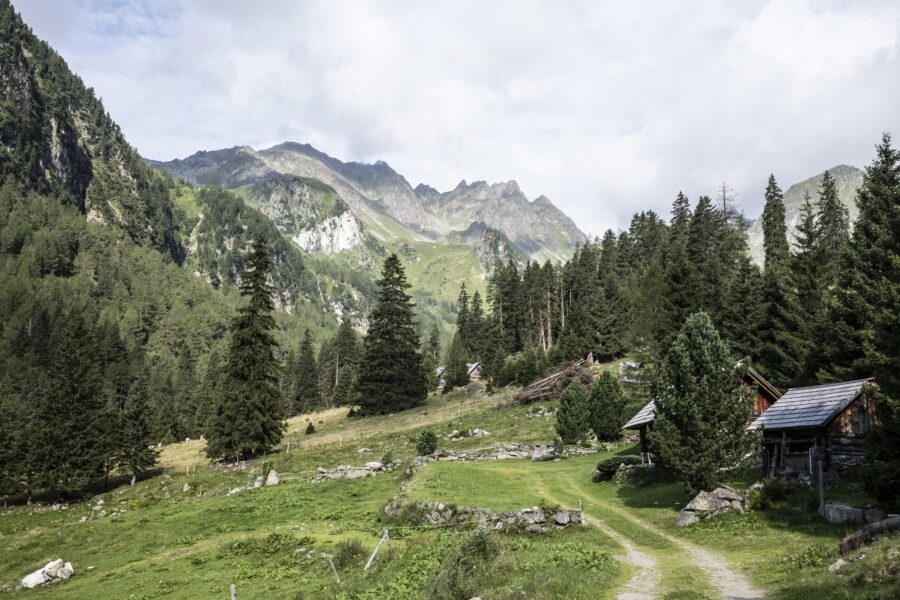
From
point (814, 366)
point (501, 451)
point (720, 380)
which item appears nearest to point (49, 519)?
point (501, 451)

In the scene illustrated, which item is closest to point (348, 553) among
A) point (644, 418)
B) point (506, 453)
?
point (644, 418)

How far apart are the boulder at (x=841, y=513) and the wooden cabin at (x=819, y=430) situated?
18.0 feet

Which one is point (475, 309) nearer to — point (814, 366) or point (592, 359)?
point (592, 359)

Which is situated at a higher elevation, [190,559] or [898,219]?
[898,219]

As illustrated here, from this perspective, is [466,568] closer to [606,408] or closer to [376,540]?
[376,540]

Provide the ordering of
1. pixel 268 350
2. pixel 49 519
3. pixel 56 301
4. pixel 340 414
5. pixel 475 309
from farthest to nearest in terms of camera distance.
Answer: pixel 56 301 < pixel 475 309 < pixel 340 414 < pixel 268 350 < pixel 49 519

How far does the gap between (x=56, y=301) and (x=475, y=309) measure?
450 feet

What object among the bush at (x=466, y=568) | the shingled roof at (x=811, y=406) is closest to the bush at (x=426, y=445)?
the shingled roof at (x=811, y=406)

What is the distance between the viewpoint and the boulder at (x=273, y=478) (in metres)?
39.3

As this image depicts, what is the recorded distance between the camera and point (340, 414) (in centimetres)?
8531

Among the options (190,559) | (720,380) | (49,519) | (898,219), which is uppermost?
(898,219)

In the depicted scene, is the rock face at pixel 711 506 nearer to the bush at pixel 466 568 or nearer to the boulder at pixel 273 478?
the bush at pixel 466 568

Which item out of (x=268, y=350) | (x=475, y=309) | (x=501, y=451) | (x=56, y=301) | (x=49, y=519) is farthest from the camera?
(x=56, y=301)

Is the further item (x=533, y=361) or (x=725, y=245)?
(x=725, y=245)
